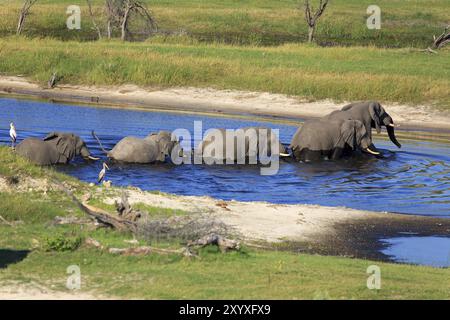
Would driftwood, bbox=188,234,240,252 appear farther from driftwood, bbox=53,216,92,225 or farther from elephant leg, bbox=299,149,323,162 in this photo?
elephant leg, bbox=299,149,323,162

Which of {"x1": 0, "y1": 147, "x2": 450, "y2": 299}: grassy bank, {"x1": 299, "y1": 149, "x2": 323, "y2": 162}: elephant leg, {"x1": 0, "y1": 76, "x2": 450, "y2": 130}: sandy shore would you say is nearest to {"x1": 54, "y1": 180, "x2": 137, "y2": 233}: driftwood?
{"x1": 0, "y1": 147, "x2": 450, "y2": 299}: grassy bank

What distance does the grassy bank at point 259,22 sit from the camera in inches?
2030

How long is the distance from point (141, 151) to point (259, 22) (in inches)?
1410

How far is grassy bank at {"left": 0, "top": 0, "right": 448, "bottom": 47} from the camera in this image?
169ft

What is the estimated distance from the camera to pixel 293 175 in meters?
21.6

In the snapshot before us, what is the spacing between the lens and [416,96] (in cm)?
3169

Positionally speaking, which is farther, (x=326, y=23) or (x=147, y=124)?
(x=326, y=23)

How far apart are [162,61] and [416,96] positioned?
925cm

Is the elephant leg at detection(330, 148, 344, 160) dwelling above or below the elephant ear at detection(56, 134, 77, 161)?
below

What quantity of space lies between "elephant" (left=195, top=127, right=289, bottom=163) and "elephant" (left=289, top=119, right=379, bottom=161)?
0.49 meters

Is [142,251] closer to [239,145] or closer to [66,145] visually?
[66,145]

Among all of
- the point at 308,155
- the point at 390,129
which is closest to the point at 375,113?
the point at 390,129
